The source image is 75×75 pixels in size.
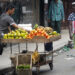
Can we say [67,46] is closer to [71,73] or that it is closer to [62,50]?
[62,50]

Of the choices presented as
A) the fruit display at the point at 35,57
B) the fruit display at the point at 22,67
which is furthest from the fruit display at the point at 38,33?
the fruit display at the point at 22,67

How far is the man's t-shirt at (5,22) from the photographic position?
10.8m

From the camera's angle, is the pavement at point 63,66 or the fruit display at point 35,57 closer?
the fruit display at point 35,57

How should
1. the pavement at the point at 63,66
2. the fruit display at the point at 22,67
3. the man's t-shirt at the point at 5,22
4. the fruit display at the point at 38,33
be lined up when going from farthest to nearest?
the pavement at the point at 63,66, the man's t-shirt at the point at 5,22, the fruit display at the point at 38,33, the fruit display at the point at 22,67

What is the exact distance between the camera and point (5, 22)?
10898 mm

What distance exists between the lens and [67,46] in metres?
16.7

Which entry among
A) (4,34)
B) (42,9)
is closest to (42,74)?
(4,34)

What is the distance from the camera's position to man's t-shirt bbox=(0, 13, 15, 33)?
425 inches

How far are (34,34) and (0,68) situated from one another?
1.65 meters

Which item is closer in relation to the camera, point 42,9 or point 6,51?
point 6,51

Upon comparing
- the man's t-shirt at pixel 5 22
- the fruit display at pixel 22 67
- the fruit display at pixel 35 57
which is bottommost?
the fruit display at pixel 22 67

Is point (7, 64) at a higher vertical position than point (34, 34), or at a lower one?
lower

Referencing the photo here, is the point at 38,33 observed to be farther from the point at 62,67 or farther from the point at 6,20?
the point at 62,67

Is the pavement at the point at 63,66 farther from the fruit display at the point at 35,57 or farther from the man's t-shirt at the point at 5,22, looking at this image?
the man's t-shirt at the point at 5,22
